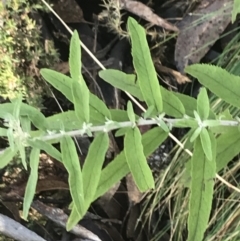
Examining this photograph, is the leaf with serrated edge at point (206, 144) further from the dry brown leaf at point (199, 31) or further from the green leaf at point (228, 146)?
the dry brown leaf at point (199, 31)

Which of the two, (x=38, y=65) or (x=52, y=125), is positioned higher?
(x=38, y=65)

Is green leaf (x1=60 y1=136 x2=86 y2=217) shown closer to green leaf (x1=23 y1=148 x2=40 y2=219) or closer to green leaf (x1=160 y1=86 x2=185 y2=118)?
green leaf (x1=23 y1=148 x2=40 y2=219)

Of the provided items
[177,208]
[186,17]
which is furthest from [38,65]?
[177,208]

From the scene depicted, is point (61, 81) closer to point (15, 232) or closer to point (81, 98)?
point (81, 98)

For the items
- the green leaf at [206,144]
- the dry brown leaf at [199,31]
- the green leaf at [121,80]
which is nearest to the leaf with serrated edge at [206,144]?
the green leaf at [206,144]

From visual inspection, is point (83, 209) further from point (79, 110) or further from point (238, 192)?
point (238, 192)

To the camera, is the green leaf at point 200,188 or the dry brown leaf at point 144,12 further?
the dry brown leaf at point 144,12
